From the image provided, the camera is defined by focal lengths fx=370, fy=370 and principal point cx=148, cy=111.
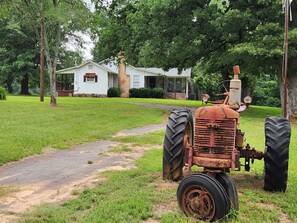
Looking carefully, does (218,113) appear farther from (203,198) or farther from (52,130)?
(52,130)

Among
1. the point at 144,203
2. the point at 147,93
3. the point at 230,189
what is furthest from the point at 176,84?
the point at 230,189

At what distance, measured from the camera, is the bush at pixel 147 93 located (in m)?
41.2

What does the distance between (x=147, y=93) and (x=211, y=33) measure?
73.3ft

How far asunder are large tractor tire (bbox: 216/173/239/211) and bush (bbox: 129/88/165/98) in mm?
36741

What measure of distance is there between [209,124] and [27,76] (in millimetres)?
42028

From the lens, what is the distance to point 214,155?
473cm

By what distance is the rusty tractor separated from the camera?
13.7 feet

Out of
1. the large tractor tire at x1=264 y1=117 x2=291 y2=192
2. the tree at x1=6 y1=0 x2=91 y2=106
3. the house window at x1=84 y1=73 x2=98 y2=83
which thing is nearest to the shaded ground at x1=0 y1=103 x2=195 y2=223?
the large tractor tire at x1=264 y1=117 x2=291 y2=192

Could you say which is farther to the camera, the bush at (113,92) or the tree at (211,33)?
the bush at (113,92)

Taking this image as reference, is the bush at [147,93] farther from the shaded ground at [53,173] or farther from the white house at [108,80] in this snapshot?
the shaded ground at [53,173]

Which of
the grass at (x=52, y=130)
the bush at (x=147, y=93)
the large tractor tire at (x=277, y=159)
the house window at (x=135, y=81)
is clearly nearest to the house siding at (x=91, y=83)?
the bush at (x=147, y=93)

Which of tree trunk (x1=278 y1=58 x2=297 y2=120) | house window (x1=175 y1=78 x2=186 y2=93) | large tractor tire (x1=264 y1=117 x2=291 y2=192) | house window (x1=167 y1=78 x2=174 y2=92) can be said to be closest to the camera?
large tractor tire (x1=264 y1=117 x2=291 y2=192)

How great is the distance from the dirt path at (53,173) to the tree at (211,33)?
30.6 feet

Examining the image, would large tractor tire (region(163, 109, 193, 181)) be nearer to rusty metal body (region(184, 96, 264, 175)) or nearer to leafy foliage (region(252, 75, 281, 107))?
rusty metal body (region(184, 96, 264, 175))
